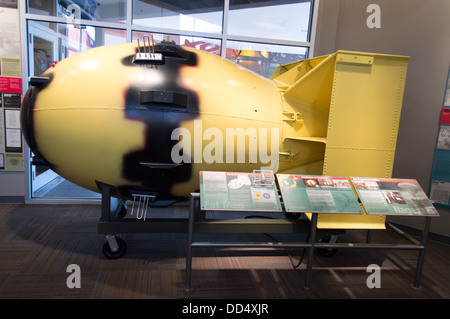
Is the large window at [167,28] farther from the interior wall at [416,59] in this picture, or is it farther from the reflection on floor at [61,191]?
the interior wall at [416,59]

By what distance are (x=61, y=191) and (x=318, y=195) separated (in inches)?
148

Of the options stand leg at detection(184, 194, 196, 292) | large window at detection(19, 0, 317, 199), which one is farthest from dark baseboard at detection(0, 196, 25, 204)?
stand leg at detection(184, 194, 196, 292)

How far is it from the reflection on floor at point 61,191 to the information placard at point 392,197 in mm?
3537

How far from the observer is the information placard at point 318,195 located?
2.17 meters

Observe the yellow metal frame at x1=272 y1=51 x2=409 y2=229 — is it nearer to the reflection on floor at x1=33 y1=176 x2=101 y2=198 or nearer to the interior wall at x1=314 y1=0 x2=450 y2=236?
the interior wall at x1=314 y1=0 x2=450 y2=236

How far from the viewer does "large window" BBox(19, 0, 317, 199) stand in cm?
371

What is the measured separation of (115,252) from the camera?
104 inches

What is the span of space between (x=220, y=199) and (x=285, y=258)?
1188mm

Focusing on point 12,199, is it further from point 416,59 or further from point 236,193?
point 416,59

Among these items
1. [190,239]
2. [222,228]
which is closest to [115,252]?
[190,239]

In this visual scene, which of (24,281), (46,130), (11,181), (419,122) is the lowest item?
(24,281)

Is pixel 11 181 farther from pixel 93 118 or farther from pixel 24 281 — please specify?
pixel 93 118

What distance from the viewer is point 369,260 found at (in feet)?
9.59

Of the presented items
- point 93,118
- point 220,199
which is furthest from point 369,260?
point 93,118
